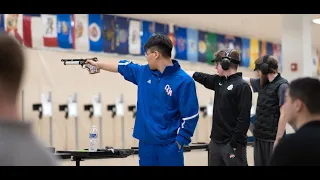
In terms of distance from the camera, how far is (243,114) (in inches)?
178

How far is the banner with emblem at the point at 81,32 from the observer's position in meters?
9.43

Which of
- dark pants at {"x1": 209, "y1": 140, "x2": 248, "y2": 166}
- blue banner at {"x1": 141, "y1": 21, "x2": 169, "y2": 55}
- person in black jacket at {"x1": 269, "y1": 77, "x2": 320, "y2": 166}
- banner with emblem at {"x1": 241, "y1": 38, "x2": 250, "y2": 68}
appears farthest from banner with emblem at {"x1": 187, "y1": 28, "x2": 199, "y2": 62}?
person in black jacket at {"x1": 269, "y1": 77, "x2": 320, "y2": 166}

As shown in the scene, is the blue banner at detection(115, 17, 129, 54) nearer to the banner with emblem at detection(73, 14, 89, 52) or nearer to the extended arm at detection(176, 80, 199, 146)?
the banner with emblem at detection(73, 14, 89, 52)

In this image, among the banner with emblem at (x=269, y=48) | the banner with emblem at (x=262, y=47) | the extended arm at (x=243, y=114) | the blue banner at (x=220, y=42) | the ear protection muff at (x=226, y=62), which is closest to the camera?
the extended arm at (x=243, y=114)

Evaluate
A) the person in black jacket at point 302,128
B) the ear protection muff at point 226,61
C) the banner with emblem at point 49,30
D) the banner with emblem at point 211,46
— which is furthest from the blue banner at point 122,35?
the person in black jacket at point 302,128

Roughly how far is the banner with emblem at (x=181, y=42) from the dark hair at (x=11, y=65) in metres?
9.87

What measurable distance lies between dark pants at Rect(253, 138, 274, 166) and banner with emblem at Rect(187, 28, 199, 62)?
6729mm

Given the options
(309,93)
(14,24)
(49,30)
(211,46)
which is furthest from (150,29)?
(309,93)

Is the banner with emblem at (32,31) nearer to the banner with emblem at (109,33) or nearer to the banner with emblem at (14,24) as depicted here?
the banner with emblem at (14,24)

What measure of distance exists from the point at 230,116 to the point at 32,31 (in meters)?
5.25

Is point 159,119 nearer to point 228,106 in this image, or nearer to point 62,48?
point 228,106

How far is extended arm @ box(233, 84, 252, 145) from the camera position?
14.7ft

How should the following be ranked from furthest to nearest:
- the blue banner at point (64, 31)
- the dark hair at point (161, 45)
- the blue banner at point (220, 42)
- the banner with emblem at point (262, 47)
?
the banner with emblem at point (262, 47)
the blue banner at point (220, 42)
the blue banner at point (64, 31)
the dark hair at point (161, 45)

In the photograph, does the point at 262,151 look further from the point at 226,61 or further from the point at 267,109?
the point at 226,61
